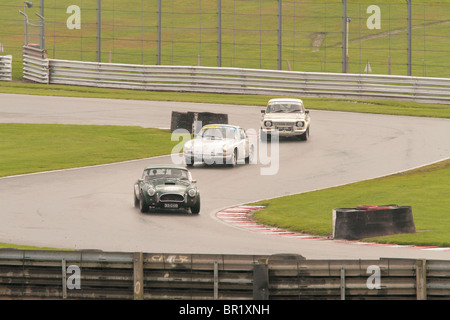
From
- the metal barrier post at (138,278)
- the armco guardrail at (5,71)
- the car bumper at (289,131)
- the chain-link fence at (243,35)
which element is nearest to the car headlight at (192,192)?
the metal barrier post at (138,278)

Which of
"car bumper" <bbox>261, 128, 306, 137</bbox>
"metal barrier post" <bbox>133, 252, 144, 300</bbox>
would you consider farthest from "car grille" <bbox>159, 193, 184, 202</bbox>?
"car bumper" <bbox>261, 128, 306, 137</bbox>

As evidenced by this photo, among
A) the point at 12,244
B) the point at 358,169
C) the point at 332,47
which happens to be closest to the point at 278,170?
the point at 358,169

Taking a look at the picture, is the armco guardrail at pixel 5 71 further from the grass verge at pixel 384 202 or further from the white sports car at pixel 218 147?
the grass verge at pixel 384 202

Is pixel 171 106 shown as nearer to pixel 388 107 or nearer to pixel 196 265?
pixel 388 107

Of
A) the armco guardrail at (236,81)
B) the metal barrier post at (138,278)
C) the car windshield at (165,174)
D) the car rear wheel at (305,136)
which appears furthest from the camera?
the armco guardrail at (236,81)

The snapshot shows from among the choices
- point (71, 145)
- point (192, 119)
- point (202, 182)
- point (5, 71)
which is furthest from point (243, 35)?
point (202, 182)

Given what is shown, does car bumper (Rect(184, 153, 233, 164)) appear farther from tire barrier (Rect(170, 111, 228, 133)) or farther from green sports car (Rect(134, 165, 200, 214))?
green sports car (Rect(134, 165, 200, 214))

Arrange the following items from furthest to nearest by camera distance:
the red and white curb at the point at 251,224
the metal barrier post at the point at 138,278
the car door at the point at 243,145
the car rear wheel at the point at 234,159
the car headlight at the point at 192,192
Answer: the car door at the point at 243,145 < the car rear wheel at the point at 234,159 < the car headlight at the point at 192,192 < the red and white curb at the point at 251,224 < the metal barrier post at the point at 138,278

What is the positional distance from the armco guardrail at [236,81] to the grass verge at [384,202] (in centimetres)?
1676

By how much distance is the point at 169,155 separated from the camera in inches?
1284

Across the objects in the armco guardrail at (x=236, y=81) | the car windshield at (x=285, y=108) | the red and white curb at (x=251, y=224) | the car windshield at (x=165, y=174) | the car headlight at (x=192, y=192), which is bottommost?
the red and white curb at (x=251, y=224)

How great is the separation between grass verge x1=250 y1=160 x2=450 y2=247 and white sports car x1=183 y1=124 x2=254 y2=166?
4817 millimetres

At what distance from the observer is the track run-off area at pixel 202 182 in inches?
771
